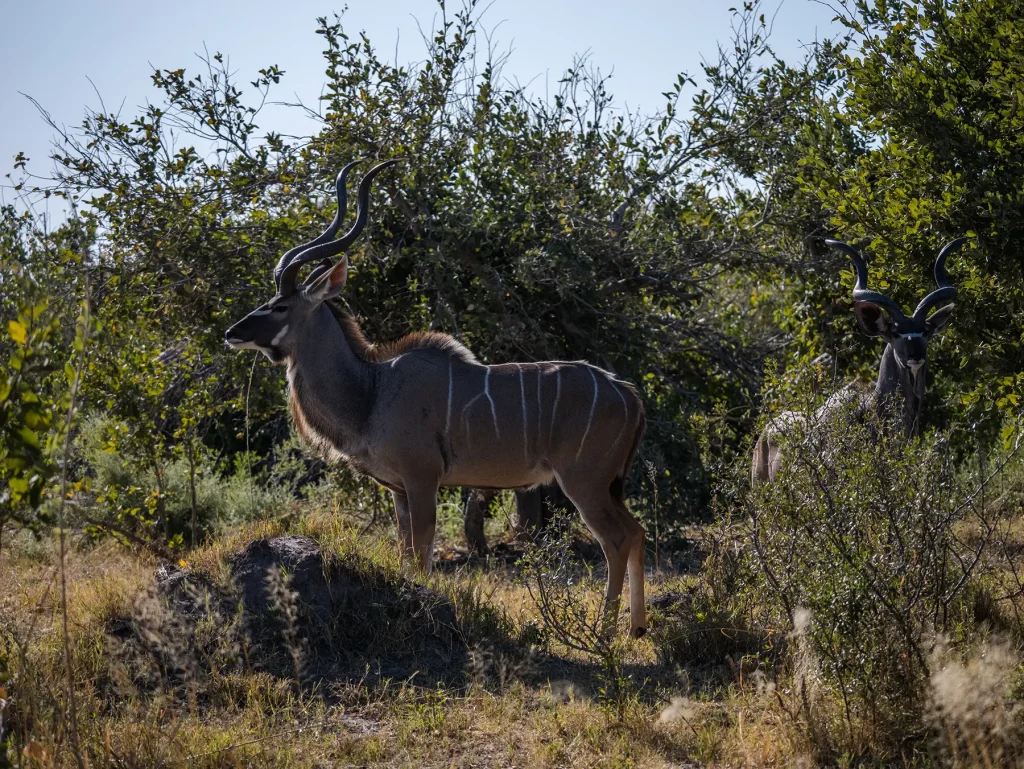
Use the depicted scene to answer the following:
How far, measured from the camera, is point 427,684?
14.6 ft

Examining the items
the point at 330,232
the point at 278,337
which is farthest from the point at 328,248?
the point at 278,337

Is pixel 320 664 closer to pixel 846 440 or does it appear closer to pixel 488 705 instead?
pixel 488 705

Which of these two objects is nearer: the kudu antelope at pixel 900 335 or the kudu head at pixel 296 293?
the kudu antelope at pixel 900 335

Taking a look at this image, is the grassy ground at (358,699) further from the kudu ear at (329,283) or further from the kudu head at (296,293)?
the kudu ear at (329,283)

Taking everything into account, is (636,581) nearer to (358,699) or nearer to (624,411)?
(624,411)

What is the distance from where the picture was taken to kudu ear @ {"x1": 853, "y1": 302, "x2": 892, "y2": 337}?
6.21 m

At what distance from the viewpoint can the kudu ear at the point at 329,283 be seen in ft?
20.1

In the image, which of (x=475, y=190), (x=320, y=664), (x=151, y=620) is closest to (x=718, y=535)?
(x=320, y=664)

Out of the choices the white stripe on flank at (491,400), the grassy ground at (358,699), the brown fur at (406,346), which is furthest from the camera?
the brown fur at (406,346)

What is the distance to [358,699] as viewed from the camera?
425 cm

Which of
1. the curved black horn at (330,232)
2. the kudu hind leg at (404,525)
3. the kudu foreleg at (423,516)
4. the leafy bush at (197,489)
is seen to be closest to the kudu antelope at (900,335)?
the kudu foreleg at (423,516)

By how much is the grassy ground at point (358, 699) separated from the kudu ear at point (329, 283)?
1.53 m

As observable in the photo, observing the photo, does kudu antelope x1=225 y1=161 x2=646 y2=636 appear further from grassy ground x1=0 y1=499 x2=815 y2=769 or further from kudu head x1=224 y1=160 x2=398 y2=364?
grassy ground x1=0 y1=499 x2=815 y2=769

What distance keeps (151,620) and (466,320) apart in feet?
11.9
